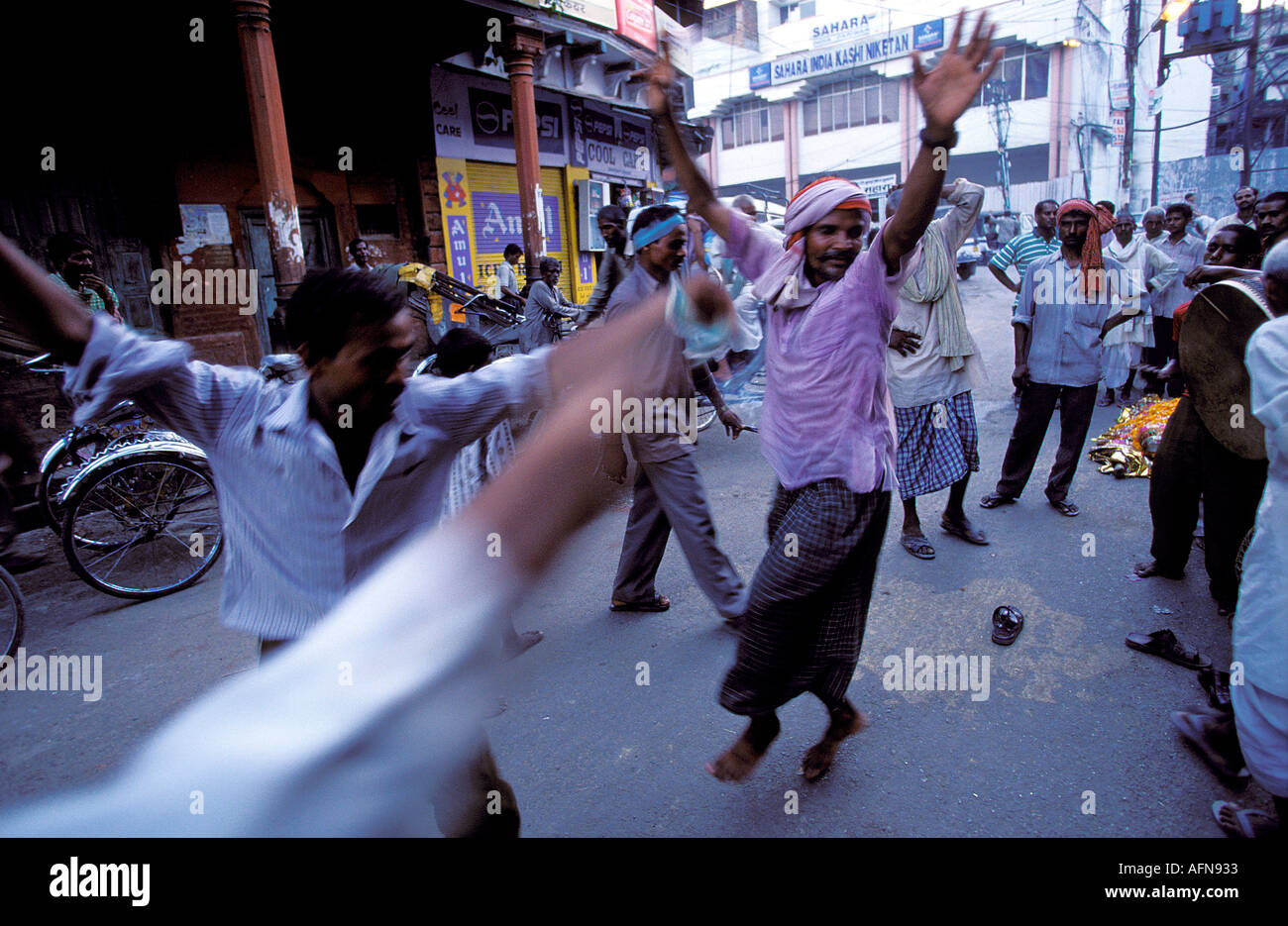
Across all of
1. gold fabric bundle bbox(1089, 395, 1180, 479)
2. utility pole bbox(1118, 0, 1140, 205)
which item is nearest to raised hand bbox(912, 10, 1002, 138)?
gold fabric bundle bbox(1089, 395, 1180, 479)

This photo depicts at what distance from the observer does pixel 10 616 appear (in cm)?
352

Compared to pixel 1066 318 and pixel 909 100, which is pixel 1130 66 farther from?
pixel 1066 318

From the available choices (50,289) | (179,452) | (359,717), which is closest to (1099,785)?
(359,717)

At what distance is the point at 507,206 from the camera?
1215cm

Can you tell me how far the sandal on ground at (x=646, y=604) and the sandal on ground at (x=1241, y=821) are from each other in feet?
7.34

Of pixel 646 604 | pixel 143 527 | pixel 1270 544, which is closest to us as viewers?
pixel 1270 544

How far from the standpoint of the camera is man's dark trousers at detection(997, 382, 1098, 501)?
15.5ft

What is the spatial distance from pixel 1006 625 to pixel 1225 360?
1373 mm

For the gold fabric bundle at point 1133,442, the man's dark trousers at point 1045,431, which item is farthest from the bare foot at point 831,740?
the gold fabric bundle at point 1133,442

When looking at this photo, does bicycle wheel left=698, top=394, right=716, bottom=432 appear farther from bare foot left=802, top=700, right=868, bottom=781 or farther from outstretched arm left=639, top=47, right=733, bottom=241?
bare foot left=802, top=700, right=868, bottom=781

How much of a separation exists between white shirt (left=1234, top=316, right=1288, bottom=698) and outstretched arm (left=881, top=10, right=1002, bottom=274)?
852 millimetres

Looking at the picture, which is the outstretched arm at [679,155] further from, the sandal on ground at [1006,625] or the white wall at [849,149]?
the white wall at [849,149]

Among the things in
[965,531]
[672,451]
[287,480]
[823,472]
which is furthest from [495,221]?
[287,480]

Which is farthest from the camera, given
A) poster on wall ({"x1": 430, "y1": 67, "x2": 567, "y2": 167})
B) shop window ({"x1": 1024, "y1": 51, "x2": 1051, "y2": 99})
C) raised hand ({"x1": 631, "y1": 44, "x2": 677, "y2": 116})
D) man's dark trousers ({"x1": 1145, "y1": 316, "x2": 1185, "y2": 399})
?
shop window ({"x1": 1024, "y1": 51, "x2": 1051, "y2": 99})
